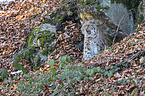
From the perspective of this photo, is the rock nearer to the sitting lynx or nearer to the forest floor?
the sitting lynx

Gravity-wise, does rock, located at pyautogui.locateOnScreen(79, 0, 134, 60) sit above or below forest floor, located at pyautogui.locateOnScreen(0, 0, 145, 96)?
above

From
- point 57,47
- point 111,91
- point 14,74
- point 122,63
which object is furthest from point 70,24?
point 111,91

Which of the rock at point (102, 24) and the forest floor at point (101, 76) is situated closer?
the forest floor at point (101, 76)

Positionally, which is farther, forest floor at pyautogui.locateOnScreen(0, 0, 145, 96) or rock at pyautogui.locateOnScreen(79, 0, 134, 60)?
rock at pyautogui.locateOnScreen(79, 0, 134, 60)

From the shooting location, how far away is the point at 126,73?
12.5 ft

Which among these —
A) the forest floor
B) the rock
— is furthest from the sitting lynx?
the forest floor

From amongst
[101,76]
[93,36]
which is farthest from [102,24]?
[101,76]

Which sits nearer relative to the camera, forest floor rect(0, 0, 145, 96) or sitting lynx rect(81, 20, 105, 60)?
forest floor rect(0, 0, 145, 96)

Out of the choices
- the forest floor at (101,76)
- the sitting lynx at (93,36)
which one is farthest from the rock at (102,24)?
the forest floor at (101,76)

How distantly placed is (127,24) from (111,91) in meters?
2.79

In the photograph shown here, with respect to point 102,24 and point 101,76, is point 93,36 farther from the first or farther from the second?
point 101,76

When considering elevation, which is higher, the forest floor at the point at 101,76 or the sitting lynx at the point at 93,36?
the sitting lynx at the point at 93,36

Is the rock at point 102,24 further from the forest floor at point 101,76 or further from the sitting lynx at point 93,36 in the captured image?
the forest floor at point 101,76

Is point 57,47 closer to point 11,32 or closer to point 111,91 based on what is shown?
point 11,32
